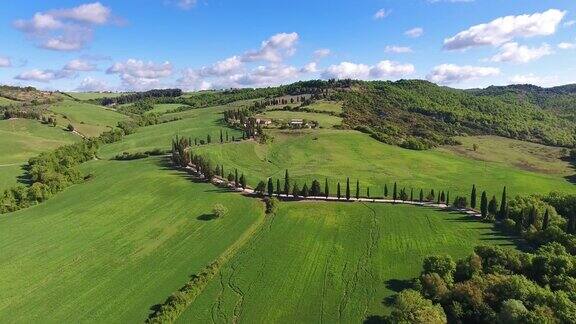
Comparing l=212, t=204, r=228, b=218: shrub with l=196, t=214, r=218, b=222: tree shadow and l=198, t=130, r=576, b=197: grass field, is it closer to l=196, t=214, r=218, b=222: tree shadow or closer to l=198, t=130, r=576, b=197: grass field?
l=196, t=214, r=218, b=222: tree shadow

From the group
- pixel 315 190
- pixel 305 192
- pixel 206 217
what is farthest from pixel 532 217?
pixel 206 217

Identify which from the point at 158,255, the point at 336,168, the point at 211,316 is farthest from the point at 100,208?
the point at 336,168

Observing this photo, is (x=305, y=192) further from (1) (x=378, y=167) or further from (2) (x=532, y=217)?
(2) (x=532, y=217)

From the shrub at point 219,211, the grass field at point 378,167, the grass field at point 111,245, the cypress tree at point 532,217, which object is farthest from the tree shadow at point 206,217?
the cypress tree at point 532,217

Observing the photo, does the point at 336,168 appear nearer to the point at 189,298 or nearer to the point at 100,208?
the point at 100,208

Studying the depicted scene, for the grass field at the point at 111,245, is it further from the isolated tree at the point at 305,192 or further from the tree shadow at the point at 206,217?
the isolated tree at the point at 305,192

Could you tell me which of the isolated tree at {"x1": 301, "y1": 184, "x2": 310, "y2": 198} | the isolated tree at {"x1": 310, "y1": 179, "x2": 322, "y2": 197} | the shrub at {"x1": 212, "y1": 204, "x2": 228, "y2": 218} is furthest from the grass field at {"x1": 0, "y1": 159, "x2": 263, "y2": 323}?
the isolated tree at {"x1": 310, "y1": 179, "x2": 322, "y2": 197}

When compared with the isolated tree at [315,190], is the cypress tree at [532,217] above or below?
below
